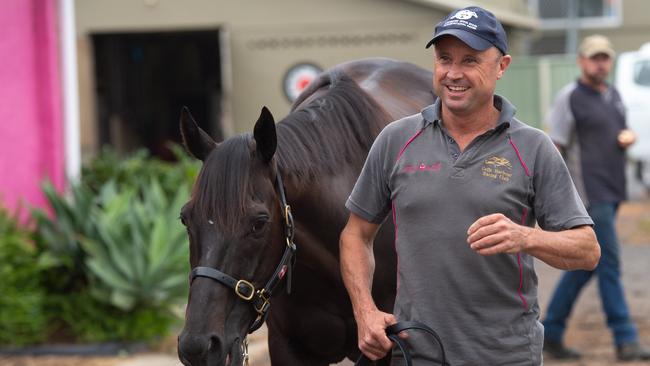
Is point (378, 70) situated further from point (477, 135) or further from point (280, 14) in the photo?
point (280, 14)

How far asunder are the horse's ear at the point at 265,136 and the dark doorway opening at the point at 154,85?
692 inches

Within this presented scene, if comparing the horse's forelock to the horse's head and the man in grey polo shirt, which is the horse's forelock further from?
the man in grey polo shirt

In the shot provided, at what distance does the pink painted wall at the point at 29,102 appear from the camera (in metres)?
9.02

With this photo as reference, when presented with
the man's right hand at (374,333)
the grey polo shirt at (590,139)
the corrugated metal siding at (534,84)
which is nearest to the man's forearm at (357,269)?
the man's right hand at (374,333)

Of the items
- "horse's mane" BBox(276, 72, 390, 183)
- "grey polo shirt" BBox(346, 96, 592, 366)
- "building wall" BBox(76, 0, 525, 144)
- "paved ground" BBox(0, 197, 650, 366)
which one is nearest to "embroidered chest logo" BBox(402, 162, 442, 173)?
"grey polo shirt" BBox(346, 96, 592, 366)

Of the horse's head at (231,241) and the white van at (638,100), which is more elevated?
the horse's head at (231,241)

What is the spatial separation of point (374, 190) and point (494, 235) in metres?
0.66

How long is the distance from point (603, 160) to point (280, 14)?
44.0 ft

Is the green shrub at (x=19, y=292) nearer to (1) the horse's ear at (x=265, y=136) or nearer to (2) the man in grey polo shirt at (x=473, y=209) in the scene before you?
(1) the horse's ear at (x=265, y=136)

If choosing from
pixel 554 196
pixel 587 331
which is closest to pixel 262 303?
pixel 554 196

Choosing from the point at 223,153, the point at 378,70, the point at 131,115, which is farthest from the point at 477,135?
the point at 131,115

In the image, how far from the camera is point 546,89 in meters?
21.2

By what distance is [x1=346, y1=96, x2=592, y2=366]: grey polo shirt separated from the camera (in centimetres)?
356

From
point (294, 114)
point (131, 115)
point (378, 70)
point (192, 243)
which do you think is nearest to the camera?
point (192, 243)
